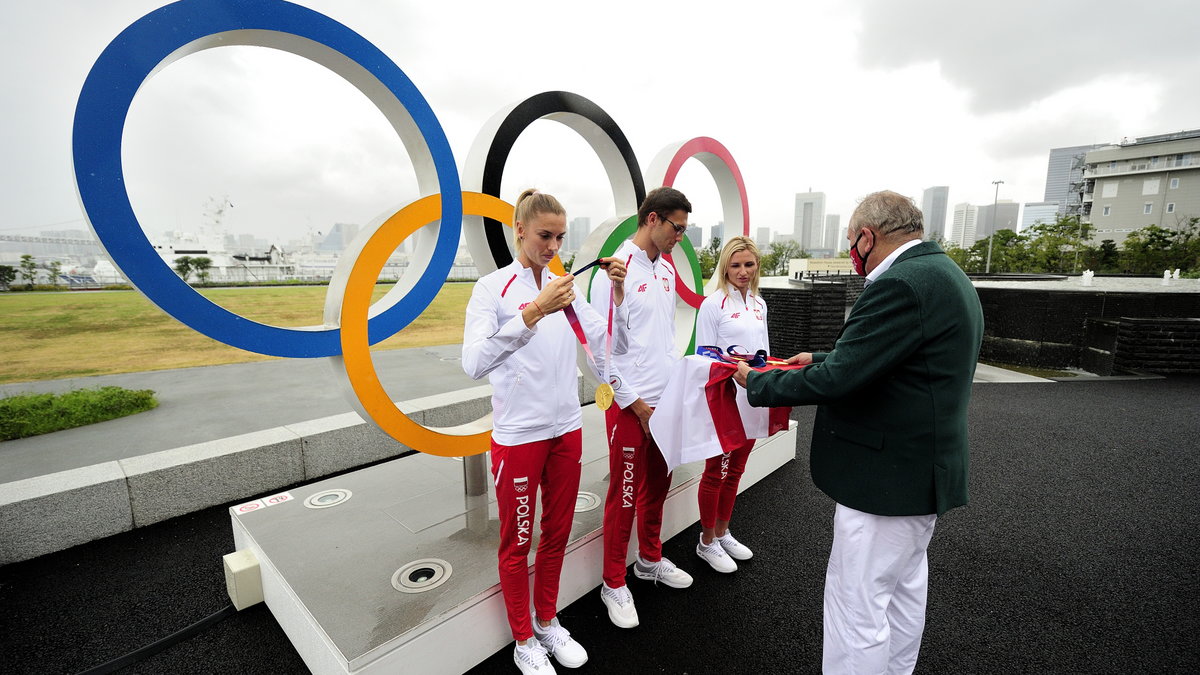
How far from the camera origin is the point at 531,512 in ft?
6.18

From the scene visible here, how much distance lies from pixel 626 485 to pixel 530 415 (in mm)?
713

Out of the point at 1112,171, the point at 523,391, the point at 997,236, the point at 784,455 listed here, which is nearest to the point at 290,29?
the point at 523,391

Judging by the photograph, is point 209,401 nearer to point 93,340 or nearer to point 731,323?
point 93,340

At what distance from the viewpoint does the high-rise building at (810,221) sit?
93.7 metres

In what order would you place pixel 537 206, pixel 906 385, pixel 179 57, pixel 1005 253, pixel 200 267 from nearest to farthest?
pixel 906 385
pixel 537 206
pixel 179 57
pixel 1005 253
pixel 200 267

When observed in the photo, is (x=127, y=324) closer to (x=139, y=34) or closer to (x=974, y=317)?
(x=139, y=34)

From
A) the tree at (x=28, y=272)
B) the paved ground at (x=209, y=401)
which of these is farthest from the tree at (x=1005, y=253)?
the tree at (x=28, y=272)


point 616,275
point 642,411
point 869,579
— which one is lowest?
point 869,579

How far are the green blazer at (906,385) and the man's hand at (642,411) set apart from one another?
0.76 m

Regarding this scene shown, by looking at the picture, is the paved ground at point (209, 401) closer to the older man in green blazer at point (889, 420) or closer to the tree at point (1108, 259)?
the older man in green blazer at point (889, 420)

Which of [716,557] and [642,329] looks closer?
[642,329]

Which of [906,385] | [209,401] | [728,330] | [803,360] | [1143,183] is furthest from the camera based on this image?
[1143,183]

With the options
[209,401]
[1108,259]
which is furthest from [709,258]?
[209,401]

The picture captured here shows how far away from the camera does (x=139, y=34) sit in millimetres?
1719
